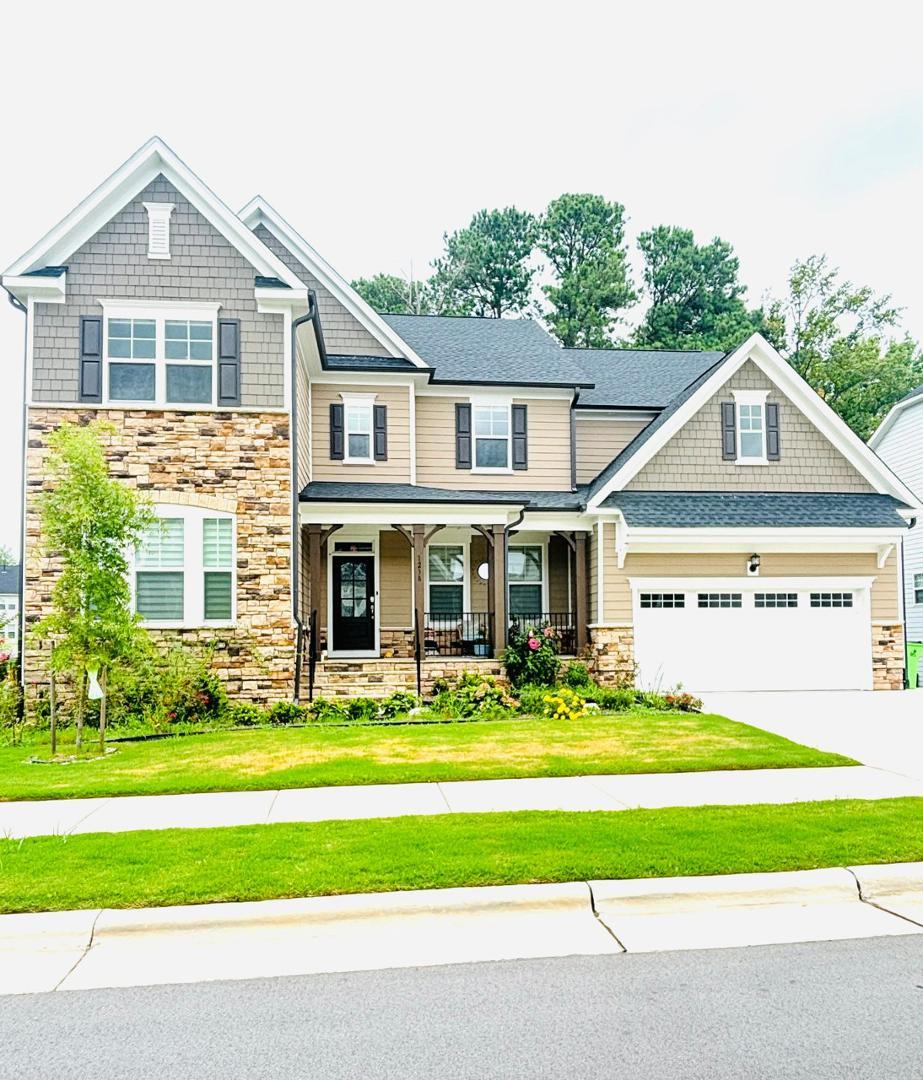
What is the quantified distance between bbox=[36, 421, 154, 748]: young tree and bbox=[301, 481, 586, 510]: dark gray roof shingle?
18.2ft

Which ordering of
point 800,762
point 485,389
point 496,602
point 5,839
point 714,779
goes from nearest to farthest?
point 5,839 < point 714,779 < point 800,762 < point 496,602 < point 485,389

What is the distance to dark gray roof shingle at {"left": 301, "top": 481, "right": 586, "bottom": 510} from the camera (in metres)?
17.2

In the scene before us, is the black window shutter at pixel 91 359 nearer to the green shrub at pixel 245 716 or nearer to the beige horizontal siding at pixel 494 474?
the green shrub at pixel 245 716

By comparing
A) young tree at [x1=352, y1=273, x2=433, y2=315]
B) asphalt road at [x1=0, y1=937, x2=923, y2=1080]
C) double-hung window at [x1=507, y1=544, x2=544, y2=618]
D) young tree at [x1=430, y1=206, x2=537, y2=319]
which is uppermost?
young tree at [x1=430, y1=206, x2=537, y2=319]

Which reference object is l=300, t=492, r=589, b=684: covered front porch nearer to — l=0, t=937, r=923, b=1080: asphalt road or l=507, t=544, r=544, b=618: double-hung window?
l=507, t=544, r=544, b=618: double-hung window

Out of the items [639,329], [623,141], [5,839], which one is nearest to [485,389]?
[623,141]

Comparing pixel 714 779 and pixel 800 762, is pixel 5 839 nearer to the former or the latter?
pixel 714 779

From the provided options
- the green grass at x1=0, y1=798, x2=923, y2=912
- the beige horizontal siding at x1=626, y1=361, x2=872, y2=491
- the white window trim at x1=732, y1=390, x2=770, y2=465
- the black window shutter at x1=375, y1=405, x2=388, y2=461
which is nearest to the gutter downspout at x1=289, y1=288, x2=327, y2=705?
the black window shutter at x1=375, y1=405, x2=388, y2=461

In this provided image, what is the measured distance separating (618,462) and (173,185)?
1072 cm

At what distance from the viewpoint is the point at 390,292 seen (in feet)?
143

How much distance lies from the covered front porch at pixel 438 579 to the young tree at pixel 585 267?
25.4 m

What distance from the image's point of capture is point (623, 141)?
27.6 m

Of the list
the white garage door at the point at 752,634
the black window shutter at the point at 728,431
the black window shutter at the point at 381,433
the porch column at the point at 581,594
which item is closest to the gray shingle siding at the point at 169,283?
the black window shutter at the point at 381,433

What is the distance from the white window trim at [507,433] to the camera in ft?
66.6
